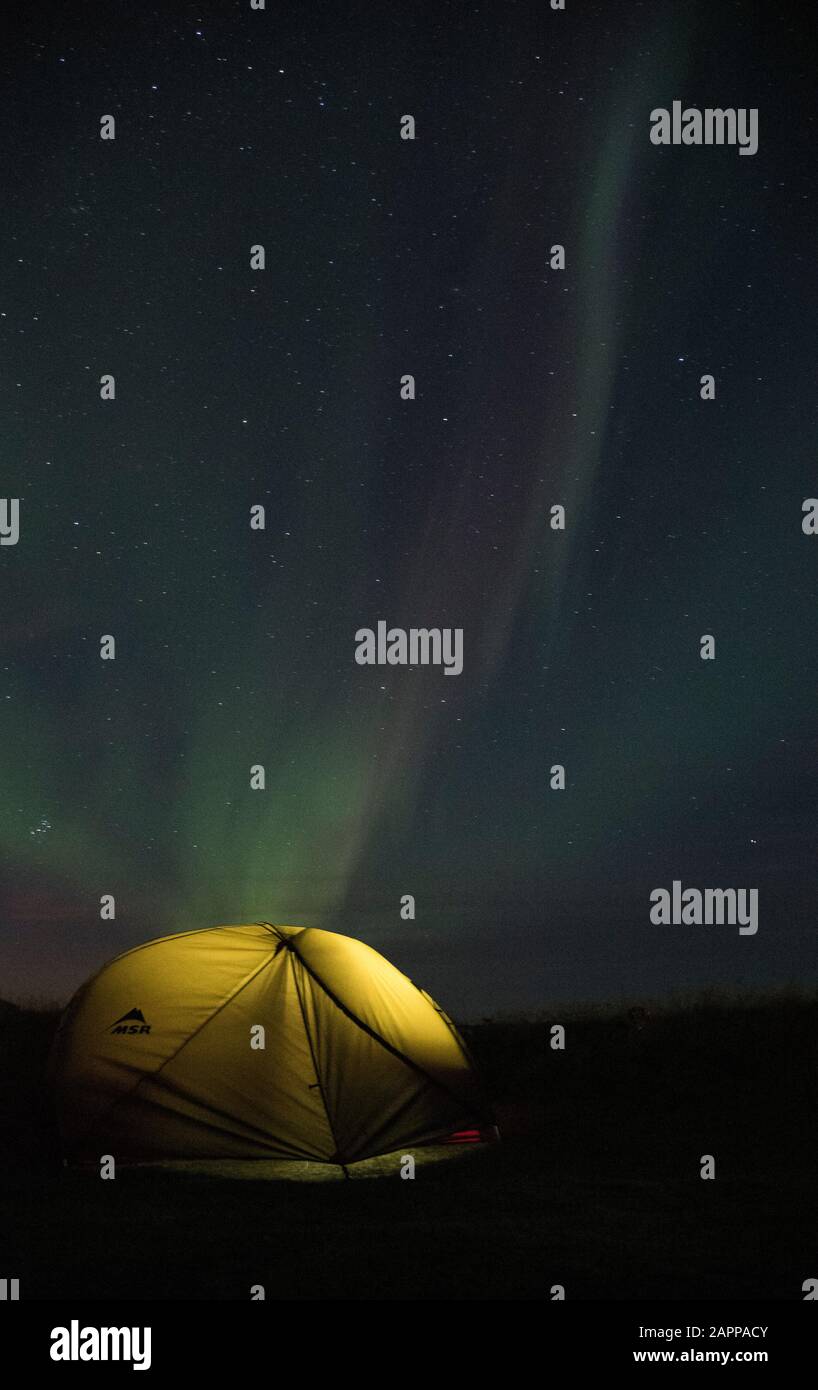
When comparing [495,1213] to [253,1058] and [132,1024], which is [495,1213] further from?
[132,1024]

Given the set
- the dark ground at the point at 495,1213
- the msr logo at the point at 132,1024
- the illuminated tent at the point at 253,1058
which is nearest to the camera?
the dark ground at the point at 495,1213

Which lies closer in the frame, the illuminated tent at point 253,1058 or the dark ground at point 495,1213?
the dark ground at point 495,1213

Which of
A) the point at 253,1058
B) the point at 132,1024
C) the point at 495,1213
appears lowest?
the point at 495,1213

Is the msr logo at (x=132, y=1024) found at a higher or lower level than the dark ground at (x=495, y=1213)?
higher

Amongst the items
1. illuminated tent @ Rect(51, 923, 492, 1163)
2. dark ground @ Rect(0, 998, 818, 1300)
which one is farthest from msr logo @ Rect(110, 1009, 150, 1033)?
dark ground @ Rect(0, 998, 818, 1300)

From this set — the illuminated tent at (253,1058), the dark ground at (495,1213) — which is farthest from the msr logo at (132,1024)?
the dark ground at (495,1213)

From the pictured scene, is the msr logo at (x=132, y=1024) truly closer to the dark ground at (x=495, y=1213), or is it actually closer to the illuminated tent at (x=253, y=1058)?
the illuminated tent at (x=253, y=1058)

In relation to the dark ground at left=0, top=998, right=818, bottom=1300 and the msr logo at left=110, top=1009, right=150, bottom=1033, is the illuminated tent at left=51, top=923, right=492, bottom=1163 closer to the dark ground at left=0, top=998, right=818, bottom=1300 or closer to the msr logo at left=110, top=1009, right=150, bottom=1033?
the msr logo at left=110, top=1009, right=150, bottom=1033

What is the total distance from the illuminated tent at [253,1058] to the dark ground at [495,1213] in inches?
13.7

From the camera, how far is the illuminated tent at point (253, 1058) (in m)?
9.47

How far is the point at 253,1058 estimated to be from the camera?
31.9 feet

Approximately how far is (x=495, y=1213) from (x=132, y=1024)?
11.8 feet

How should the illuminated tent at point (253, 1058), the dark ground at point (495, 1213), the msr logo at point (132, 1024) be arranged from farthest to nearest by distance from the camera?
the msr logo at point (132, 1024) < the illuminated tent at point (253, 1058) < the dark ground at point (495, 1213)

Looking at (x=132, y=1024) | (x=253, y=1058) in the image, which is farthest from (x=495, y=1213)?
(x=132, y=1024)
